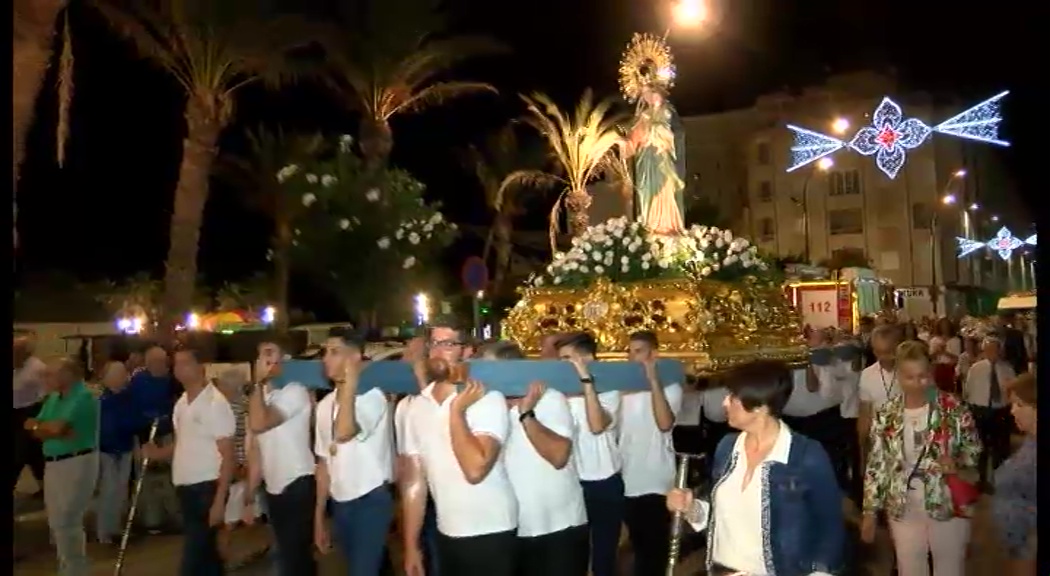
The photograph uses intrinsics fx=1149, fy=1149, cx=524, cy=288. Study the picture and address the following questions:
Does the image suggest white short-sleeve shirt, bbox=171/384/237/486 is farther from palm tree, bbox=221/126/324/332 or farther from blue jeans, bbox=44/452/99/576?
palm tree, bbox=221/126/324/332

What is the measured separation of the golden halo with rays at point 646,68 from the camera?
12.8 metres

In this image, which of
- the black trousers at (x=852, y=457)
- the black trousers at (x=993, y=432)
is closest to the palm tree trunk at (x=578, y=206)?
the black trousers at (x=993, y=432)

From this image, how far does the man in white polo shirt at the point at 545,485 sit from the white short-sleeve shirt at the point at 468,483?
17 centimetres

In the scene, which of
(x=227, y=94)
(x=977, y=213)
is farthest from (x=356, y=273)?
(x=977, y=213)

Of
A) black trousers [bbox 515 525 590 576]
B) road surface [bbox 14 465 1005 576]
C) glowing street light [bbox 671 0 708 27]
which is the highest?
A: glowing street light [bbox 671 0 708 27]

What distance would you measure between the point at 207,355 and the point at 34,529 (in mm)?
4759

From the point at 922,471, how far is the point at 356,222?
1882 centimetres

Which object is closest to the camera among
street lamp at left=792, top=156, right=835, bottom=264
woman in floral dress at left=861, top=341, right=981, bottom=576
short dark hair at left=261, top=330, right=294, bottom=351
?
woman in floral dress at left=861, top=341, right=981, bottom=576

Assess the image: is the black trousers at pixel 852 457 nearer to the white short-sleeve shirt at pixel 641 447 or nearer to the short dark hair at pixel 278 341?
the white short-sleeve shirt at pixel 641 447

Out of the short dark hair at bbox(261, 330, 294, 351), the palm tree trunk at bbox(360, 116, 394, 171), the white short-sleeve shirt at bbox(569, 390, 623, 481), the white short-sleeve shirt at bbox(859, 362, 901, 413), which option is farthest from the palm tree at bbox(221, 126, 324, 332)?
the white short-sleeve shirt at bbox(569, 390, 623, 481)

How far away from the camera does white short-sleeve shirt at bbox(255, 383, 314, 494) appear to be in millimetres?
6555

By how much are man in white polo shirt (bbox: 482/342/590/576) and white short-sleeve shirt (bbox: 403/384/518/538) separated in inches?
6.8

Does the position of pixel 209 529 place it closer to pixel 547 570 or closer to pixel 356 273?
pixel 547 570

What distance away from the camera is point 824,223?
189ft
